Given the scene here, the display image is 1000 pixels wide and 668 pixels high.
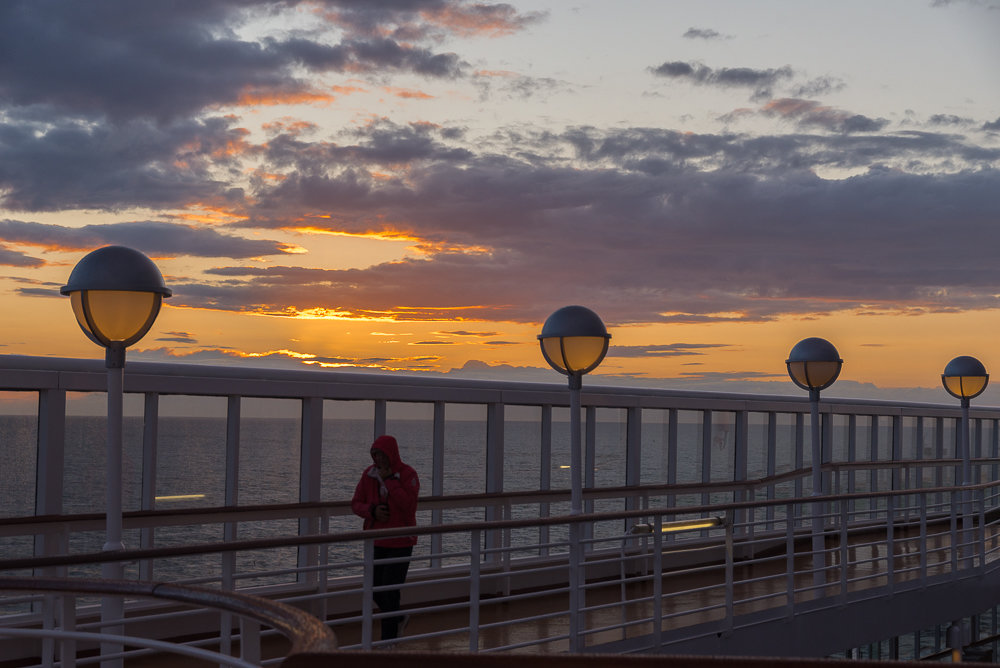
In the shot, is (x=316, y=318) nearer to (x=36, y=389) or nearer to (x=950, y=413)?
(x=950, y=413)

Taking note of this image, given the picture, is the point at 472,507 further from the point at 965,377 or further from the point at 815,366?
the point at 965,377

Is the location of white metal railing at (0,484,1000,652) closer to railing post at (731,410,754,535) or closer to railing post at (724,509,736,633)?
railing post at (724,509,736,633)

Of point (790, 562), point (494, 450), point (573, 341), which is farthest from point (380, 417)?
point (790, 562)

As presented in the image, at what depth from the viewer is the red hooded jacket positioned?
7593 mm

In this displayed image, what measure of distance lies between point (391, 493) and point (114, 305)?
8.17 ft

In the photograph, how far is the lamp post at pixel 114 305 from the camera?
5820mm

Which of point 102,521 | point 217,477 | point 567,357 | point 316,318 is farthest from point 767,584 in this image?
point 217,477

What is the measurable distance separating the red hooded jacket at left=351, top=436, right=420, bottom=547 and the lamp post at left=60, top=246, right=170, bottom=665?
2.07 meters

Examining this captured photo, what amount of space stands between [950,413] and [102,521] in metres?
19.0

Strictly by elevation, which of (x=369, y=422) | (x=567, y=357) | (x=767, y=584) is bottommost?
(x=767, y=584)

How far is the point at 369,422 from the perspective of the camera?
31.7ft

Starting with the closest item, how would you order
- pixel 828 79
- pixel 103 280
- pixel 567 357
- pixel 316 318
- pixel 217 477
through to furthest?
1. pixel 103 280
2. pixel 567 357
3. pixel 828 79
4. pixel 316 318
5. pixel 217 477

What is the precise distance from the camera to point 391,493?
761cm

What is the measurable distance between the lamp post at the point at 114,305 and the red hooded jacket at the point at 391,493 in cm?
207
